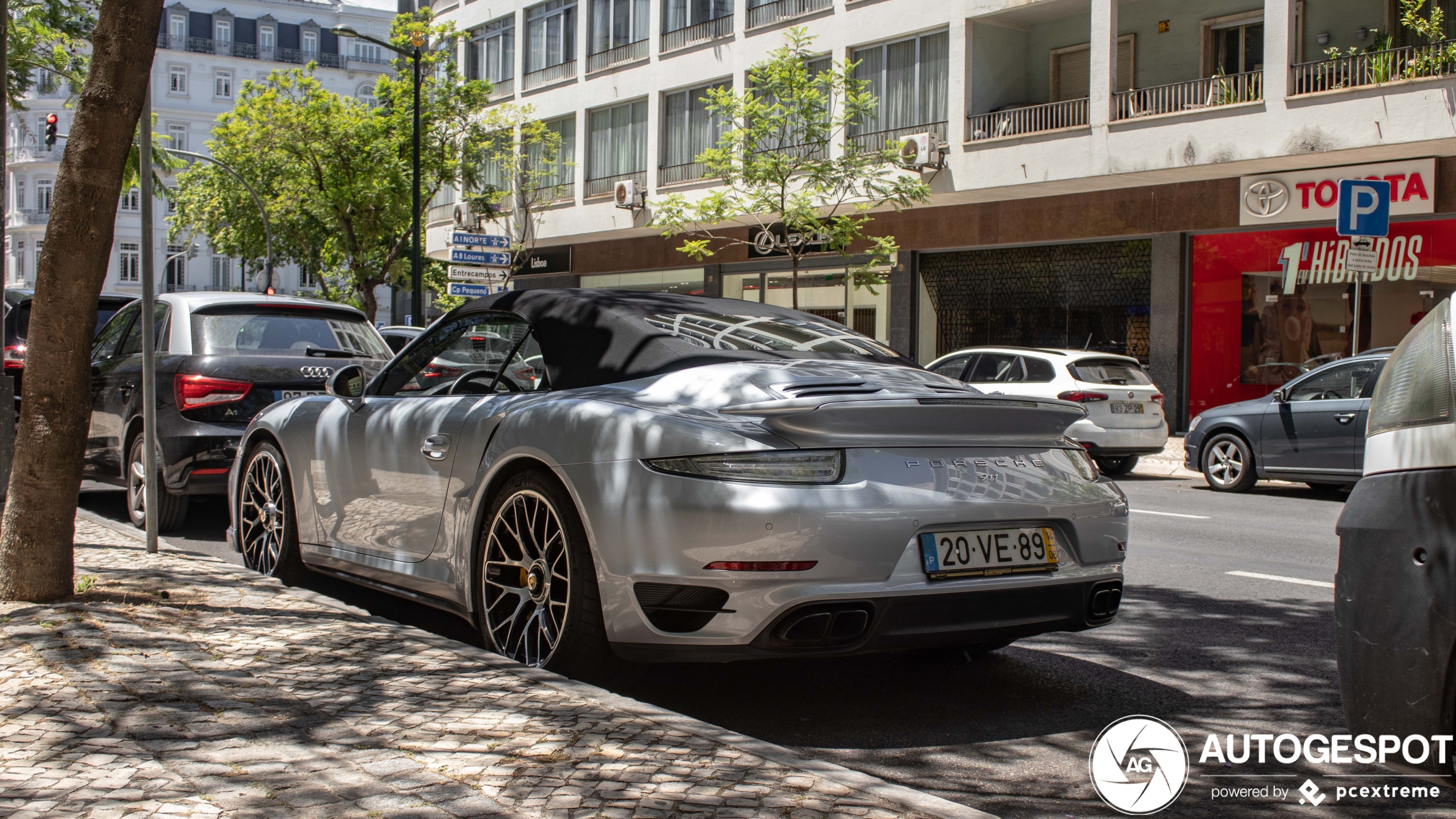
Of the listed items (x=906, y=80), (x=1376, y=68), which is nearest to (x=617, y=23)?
(x=906, y=80)

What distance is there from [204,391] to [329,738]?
17.7 ft

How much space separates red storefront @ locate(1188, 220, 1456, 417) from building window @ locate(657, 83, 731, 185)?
37.1 ft

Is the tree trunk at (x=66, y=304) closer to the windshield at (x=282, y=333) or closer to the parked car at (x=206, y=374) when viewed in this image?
the parked car at (x=206, y=374)

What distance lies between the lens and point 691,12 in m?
29.6

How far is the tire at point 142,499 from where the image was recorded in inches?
335

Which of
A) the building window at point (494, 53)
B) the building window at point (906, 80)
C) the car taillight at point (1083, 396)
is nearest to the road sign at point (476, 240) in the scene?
the building window at point (906, 80)

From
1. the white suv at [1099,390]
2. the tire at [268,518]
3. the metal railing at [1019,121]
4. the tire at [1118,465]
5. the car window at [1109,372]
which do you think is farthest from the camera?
the metal railing at [1019,121]

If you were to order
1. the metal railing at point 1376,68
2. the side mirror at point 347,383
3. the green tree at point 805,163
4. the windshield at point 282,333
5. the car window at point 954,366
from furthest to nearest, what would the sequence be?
the green tree at point 805,163 → the metal railing at point 1376,68 → the car window at point 954,366 → the windshield at point 282,333 → the side mirror at point 347,383

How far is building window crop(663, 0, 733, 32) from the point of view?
28.9 meters

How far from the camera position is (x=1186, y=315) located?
22062 millimetres

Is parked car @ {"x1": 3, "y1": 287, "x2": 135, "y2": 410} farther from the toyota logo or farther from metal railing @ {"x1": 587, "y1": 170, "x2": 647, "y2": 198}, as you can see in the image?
metal railing @ {"x1": 587, "y1": 170, "x2": 647, "y2": 198}

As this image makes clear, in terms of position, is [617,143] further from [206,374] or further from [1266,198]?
[206,374]

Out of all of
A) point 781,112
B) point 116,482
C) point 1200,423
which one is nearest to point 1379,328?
point 1200,423

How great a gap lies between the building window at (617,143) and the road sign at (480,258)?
910cm
